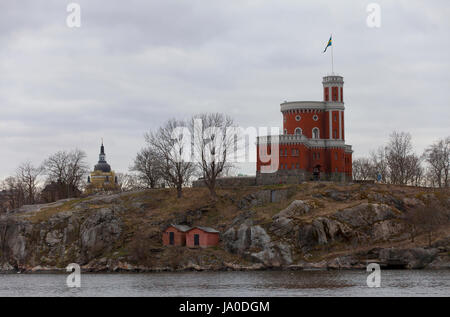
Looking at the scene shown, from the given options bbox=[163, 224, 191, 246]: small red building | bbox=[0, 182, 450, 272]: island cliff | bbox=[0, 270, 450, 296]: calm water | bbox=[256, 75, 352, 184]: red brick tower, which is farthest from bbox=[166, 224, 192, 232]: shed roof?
bbox=[256, 75, 352, 184]: red brick tower

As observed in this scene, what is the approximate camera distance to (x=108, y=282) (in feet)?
249

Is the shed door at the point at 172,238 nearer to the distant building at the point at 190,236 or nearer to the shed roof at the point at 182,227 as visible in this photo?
the distant building at the point at 190,236

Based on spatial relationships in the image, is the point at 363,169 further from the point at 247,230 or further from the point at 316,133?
the point at 247,230

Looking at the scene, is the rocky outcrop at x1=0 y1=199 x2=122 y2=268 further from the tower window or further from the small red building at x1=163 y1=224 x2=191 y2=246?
the tower window

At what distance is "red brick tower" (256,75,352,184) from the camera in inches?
4284

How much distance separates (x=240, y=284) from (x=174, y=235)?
2913 centimetres

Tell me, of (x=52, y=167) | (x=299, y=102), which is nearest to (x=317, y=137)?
(x=299, y=102)

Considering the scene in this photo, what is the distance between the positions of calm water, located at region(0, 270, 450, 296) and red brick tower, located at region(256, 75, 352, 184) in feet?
89.2

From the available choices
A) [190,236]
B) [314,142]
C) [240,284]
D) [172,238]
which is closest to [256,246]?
[190,236]

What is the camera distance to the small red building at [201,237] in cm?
9594

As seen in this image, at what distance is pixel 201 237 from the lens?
3789 inches

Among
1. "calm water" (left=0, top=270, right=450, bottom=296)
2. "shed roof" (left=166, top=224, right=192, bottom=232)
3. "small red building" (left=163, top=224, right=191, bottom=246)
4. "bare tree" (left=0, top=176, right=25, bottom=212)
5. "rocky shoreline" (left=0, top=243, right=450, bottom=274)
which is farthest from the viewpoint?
"bare tree" (left=0, top=176, right=25, bottom=212)
